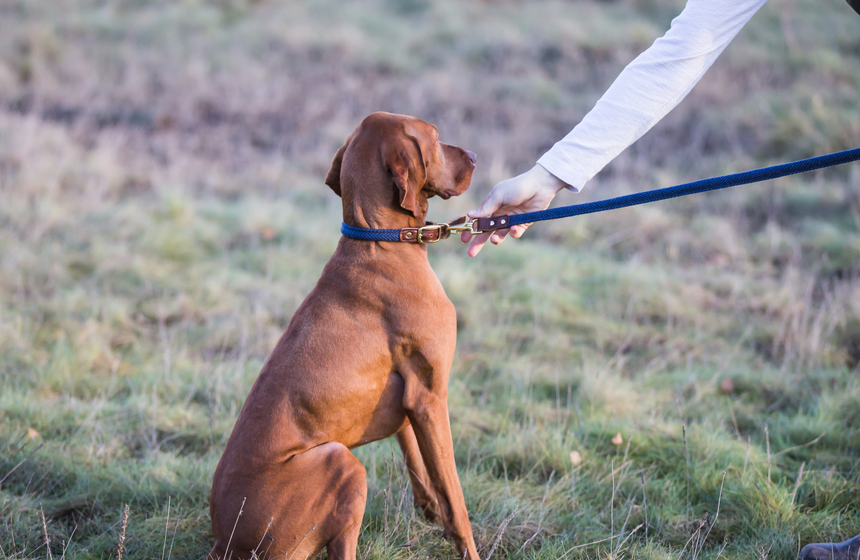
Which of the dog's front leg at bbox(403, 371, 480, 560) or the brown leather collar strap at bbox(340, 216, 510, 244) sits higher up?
the brown leather collar strap at bbox(340, 216, 510, 244)

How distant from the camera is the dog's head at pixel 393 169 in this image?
2.55 metres

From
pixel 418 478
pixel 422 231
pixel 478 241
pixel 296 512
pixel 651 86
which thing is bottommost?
pixel 418 478

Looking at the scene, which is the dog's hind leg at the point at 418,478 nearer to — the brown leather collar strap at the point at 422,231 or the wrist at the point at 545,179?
the brown leather collar strap at the point at 422,231

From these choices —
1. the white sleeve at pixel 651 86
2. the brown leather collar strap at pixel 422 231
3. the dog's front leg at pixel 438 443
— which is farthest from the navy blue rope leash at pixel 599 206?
the dog's front leg at pixel 438 443

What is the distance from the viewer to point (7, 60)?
10758 millimetres

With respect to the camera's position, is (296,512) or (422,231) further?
(422,231)

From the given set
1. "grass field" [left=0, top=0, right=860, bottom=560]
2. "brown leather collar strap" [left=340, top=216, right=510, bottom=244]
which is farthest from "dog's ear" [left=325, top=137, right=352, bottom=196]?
"grass field" [left=0, top=0, right=860, bottom=560]

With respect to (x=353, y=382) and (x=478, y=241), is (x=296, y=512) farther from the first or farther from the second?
(x=478, y=241)

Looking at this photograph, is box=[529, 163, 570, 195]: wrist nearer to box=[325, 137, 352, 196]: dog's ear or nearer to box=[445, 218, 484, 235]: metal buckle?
box=[445, 218, 484, 235]: metal buckle

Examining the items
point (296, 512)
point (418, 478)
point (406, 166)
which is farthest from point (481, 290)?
point (296, 512)

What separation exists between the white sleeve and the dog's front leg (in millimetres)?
940

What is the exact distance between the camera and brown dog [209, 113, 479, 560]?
2324mm

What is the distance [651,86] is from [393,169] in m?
0.99

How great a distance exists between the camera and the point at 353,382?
2.45 meters
